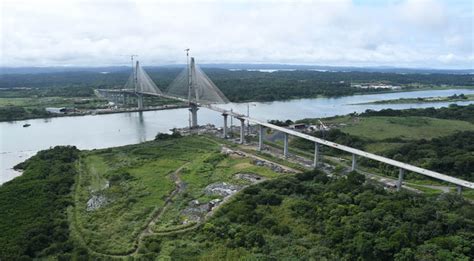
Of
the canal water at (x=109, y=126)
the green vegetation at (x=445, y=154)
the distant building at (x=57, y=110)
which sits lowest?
the canal water at (x=109, y=126)

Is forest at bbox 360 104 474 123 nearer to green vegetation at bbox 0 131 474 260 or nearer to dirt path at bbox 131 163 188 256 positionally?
green vegetation at bbox 0 131 474 260

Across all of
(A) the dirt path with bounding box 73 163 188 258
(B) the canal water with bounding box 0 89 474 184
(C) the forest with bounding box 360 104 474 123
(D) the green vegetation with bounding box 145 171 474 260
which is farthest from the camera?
(C) the forest with bounding box 360 104 474 123

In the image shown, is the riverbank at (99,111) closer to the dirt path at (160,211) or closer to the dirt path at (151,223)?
the dirt path at (151,223)

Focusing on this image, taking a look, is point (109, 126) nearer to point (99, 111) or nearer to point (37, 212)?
point (99, 111)

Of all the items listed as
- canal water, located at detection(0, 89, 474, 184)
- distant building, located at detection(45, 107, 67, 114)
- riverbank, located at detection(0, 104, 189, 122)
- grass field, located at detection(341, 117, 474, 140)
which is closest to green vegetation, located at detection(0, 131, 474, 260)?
canal water, located at detection(0, 89, 474, 184)

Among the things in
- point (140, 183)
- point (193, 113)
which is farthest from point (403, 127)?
point (140, 183)

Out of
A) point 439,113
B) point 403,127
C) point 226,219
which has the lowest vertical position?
point 226,219

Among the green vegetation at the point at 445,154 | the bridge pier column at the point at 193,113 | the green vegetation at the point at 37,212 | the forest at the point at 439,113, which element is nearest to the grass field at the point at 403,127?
the forest at the point at 439,113
